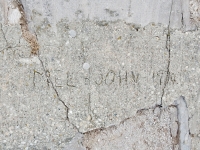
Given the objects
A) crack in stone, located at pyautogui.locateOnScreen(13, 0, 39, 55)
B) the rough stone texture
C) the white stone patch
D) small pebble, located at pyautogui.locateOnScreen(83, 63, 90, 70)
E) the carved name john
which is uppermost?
crack in stone, located at pyautogui.locateOnScreen(13, 0, 39, 55)

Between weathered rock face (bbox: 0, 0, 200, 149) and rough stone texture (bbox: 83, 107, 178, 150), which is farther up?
weathered rock face (bbox: 0, 0, 200, 149)

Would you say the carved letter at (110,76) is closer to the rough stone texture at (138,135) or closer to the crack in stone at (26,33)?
the rough stone texture at (138,135)

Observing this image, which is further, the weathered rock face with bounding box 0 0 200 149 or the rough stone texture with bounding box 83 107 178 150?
the rough stone texture with bounding box 83 107 178 150

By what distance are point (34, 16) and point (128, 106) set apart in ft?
2.12

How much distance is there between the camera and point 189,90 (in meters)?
1.62

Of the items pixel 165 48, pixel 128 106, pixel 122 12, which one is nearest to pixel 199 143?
pixel 128 106

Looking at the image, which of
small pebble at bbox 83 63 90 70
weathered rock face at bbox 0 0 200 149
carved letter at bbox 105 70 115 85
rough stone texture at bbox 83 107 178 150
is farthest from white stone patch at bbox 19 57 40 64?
rough stone texture at bbox 83 107 178 150

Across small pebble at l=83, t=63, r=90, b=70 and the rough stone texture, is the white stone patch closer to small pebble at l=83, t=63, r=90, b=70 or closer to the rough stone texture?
small pebble at l=83, t=63, r=90, b=70

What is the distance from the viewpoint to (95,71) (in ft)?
5.07

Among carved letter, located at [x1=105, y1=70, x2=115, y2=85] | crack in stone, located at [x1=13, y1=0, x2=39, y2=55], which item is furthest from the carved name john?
crack in stone, located at [x1=13, y1=0, x2=39, y2=55]

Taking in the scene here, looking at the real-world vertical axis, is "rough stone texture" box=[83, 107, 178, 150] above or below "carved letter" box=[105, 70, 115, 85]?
below

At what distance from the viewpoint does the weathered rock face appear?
1.48 m

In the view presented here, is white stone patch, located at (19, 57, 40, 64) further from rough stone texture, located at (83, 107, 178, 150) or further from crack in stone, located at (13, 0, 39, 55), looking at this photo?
rough stone texture, located at (83, 107, 178, 150)

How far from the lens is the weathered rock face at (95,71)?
4.86 feet
